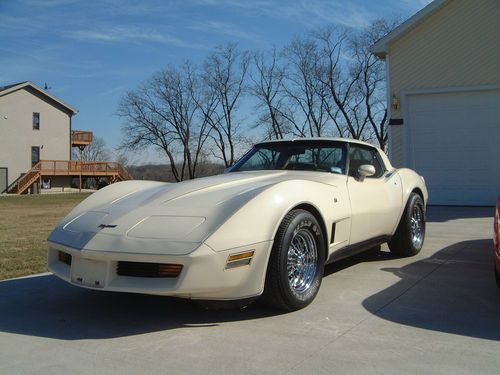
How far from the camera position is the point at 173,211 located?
3998mm

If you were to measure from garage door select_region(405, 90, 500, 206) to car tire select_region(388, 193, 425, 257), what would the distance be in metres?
7.26

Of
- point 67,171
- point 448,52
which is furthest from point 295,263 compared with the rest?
point 67,171

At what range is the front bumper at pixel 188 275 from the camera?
3.52m

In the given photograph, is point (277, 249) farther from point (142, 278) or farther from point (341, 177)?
point (341, 177)

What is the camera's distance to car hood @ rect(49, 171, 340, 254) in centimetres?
366

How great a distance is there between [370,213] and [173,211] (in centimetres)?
212

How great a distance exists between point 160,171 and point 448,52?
49.6 meters

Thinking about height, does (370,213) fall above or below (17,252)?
above

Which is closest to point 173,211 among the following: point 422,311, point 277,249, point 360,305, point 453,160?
point 277,249

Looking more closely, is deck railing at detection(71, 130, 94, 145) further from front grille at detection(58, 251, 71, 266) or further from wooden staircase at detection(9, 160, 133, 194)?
front grille at detection(58, 251, 71, 266)

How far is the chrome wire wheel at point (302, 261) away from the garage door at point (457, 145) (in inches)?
390

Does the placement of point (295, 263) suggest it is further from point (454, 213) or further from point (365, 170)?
point (454, 213)

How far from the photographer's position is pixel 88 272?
12.4 feet

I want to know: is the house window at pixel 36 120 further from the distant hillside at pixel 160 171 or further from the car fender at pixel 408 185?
the car fender at pixel 408 185
